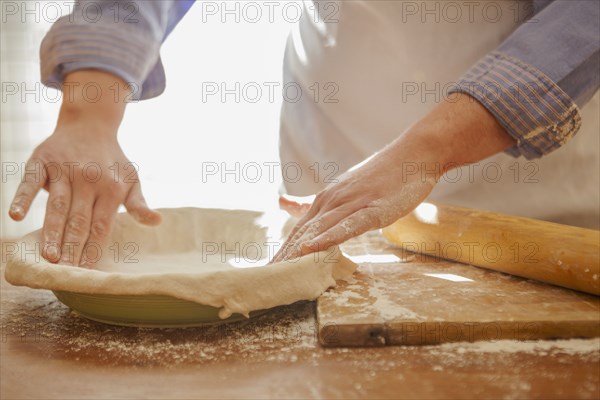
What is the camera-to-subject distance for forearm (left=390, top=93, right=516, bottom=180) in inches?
43.1

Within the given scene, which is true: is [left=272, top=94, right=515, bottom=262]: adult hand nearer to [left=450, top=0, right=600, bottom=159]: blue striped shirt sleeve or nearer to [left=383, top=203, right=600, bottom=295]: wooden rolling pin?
[left=450, top=0, right=600, bottom=159]: blue striped shirt sleeve

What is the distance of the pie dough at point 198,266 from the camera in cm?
86

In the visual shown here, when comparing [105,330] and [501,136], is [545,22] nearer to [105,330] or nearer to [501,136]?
[501,136]

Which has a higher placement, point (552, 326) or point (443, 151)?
point (443, 151)

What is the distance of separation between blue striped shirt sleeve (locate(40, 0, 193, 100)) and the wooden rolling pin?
67cm

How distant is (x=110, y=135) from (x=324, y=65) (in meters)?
0.57

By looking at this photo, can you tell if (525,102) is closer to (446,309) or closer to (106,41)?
(446,309)

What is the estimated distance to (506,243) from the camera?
1.13 metres

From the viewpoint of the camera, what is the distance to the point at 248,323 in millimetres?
955

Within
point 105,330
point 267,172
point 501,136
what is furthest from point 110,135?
point 267,172

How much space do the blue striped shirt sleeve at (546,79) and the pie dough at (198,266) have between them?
380 millimetres

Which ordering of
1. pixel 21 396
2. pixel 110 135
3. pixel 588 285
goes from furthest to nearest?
pixel 110 135, pixel 588 285, pixel 21 396

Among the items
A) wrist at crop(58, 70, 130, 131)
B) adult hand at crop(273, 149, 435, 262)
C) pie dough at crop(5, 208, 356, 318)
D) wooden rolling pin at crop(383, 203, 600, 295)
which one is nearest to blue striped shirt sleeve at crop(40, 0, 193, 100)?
wrist at crop(58, 70, 130, 131)

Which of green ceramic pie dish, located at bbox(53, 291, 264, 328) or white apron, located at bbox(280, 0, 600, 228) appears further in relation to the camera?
white apron, located at bbox(280, 0, 600, 228)
